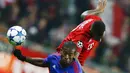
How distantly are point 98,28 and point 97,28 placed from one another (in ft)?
0.07

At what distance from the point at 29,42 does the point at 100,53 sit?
7.05 feet

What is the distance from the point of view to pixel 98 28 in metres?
11.8

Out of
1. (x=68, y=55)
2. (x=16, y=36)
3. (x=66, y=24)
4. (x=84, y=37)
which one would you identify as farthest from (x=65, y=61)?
(x=66, y=24)

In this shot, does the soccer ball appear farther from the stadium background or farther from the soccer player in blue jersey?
the stadium background

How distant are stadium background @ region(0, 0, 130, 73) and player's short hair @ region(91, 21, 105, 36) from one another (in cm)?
398

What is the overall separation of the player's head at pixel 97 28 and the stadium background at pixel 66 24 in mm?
3967

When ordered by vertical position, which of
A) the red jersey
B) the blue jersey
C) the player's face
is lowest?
the blue jersey

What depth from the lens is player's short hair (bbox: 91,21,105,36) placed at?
11.8m

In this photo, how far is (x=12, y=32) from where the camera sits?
11172 mm

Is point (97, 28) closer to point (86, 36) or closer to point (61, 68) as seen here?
point (86, 36)

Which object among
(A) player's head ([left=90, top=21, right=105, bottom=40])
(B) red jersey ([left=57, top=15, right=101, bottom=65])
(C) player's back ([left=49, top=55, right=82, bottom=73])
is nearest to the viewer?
(C) player's back ([left=49, top=55, right=82, bottom=73])

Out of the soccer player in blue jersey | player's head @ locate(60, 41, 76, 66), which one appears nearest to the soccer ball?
the soccer player in blue jersey

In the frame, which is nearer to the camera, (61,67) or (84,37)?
(61,67)

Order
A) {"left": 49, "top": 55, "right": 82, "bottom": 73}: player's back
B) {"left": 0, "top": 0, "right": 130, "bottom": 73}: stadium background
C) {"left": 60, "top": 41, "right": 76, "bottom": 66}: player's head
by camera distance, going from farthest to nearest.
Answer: {"left": 0, "top": 0, "right": 130, "bottom": 73}: stadium background → {"left": 49, "top": 55, "right": 82, "bottom": 73}: player's back → {"left": 60, "top": 41, "right": 76, "bottom": 66}: player's head
